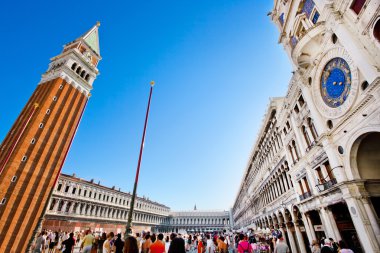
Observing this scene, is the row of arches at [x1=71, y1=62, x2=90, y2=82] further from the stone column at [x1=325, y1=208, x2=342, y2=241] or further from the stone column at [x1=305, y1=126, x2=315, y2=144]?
the stone column at [x1=325, y1=208, x2=342, y2=241]

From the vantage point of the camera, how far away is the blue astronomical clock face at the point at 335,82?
11.2 m

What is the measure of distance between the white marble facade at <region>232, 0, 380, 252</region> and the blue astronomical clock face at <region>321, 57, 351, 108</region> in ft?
0.18

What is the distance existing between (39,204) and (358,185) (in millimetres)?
40421

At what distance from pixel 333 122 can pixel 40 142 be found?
132 ft

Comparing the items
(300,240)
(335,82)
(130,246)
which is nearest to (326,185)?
(335,82)

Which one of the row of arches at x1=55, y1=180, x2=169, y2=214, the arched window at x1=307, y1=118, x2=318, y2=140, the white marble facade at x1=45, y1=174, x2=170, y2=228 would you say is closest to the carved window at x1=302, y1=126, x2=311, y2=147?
the arched window at x1=307, y1=118, x2=318, y2=140

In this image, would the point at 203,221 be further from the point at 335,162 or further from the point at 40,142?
the point at 335,162

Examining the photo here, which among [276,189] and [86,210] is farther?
[86,210]

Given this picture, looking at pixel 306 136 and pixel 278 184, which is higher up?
pixel 306 136

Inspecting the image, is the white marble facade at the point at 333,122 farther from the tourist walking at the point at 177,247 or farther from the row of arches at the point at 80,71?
the row of arches at the point at 80,71

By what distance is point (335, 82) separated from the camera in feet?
39.7

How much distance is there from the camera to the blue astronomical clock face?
1120 cm

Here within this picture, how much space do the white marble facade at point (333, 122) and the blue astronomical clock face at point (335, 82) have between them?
55 mm

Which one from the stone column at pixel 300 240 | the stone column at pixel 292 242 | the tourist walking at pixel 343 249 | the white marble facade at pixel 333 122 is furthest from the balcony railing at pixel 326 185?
the stone column at pixel 292 242
